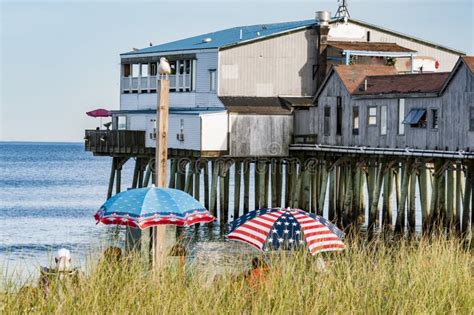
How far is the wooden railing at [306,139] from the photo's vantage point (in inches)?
1891

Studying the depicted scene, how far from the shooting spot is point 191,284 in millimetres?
15117

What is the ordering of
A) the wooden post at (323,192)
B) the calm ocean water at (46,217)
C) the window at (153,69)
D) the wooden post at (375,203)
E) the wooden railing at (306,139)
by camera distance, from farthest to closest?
the window at (153,69) → the wooden railing at (306,139) → the wooden post at (323,192) → the wooden post at (375,203) → the calm ocean water at (46,217)

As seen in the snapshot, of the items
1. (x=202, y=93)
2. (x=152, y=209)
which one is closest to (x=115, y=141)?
(x=202, y=93)

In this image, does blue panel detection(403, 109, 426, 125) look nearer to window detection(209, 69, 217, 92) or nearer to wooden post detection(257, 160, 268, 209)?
wooden post detection(257, 160, 268, 209)

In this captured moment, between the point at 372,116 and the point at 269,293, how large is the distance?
30.0m

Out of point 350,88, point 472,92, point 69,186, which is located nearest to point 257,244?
point 472,92

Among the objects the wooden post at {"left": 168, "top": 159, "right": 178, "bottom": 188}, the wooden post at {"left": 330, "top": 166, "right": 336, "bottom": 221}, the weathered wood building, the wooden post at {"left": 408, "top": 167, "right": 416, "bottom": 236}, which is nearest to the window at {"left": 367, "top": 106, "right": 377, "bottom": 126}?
the weathered wood building

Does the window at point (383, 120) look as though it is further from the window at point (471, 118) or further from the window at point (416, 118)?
the window at point (471, 118)

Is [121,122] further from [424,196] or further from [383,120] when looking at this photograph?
[424,196]

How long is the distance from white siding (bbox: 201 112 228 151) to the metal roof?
3.80 meters

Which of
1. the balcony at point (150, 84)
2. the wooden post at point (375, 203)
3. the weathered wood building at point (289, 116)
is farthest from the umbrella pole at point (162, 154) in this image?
the balcony at point (150, 84)

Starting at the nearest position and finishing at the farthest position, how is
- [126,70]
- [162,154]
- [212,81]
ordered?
1. [162,154]
2. [212,81]
3. [126,70]

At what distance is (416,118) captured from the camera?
1618 inches

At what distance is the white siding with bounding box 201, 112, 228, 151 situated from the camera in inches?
1844
